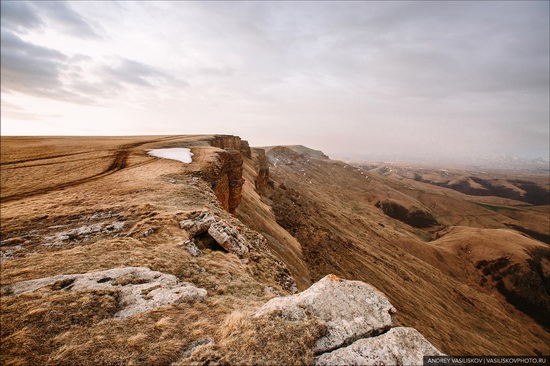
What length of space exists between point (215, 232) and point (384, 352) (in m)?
7.08

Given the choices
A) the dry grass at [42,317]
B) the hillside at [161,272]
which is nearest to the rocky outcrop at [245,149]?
the hillside at [161,272]

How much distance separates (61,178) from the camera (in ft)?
52.7

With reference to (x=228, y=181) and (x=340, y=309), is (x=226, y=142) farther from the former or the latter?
(x=340, y=309)

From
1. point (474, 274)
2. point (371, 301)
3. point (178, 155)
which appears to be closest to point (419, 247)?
point (474, 274)

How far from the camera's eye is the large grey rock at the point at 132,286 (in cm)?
539

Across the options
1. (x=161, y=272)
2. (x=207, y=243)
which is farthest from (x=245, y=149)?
(x=161, y=272)

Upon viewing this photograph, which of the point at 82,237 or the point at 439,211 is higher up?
the point at 82,237

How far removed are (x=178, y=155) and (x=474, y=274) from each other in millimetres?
60245

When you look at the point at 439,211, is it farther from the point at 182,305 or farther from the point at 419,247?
Answer: the point at 182,305

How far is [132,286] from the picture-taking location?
5.95 m

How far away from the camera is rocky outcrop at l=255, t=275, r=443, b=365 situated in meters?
3.65

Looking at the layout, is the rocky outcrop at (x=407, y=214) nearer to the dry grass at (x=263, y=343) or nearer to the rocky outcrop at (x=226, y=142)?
the rocky outcrop at (x=226, y=142)

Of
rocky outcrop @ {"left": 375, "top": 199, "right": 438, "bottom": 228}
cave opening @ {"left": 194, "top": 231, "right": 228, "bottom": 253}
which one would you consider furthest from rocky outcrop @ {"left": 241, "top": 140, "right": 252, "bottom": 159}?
rocky outcrop @ {"left": 375, "top": 199, "right": 438, "bottom": 228}

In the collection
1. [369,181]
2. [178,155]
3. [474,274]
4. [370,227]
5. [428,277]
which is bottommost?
[474,274]
